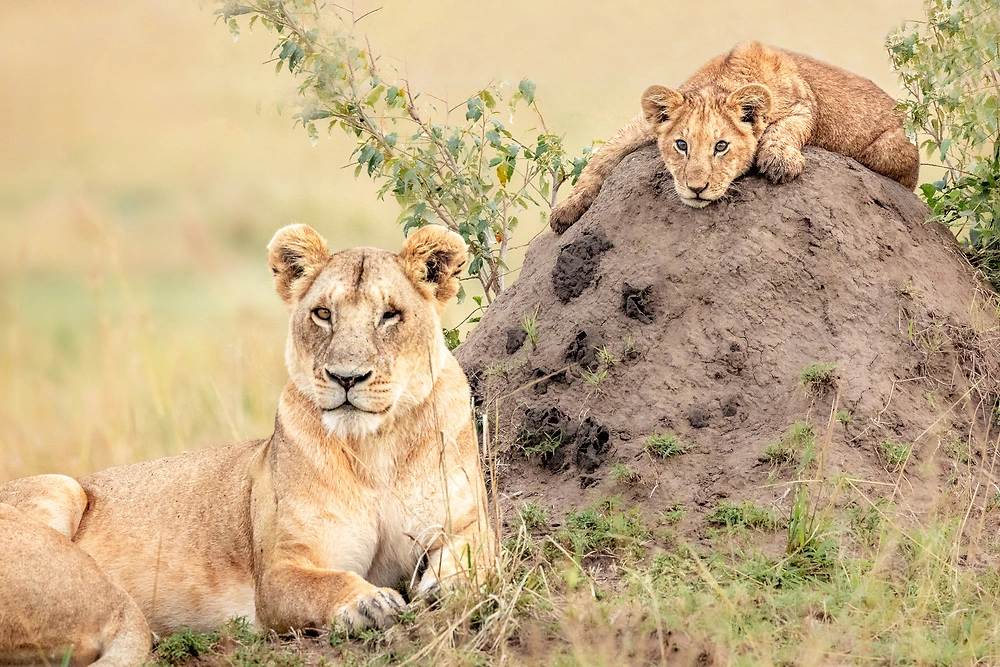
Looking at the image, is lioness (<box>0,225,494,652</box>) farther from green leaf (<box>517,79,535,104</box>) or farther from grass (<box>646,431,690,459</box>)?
green leaf (<box>517,79,535,104</box>)

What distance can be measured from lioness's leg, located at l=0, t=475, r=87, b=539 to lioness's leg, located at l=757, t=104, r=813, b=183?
3930 millimetres

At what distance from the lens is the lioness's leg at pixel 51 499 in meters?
5.63

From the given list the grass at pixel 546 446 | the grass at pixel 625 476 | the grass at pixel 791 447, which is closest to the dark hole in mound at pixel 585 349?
the grass at pixel 546 446

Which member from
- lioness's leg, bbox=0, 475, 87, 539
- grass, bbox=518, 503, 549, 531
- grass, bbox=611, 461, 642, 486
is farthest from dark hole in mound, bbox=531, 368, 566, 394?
lioness's leg, bbox=0, 475, 87, 539

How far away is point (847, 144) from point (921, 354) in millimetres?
1577

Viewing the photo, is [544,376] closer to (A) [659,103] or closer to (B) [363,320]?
(A) [659,103]

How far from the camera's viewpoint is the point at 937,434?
629 centimetres

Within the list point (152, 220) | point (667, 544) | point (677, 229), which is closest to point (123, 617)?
point (667, 544)

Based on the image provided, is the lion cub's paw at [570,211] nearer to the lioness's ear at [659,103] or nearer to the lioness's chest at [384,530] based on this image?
the lioness's ear at [659,103]

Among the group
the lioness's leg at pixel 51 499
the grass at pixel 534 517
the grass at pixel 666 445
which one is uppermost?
the grass at pixel 666 445

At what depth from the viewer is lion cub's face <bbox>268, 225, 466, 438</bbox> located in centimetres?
500

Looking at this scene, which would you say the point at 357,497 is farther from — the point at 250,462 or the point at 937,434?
the point at 937,434

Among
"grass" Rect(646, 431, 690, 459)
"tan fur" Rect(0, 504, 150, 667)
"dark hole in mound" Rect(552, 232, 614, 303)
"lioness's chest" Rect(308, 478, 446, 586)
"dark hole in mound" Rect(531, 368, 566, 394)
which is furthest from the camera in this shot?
"dark hole in mound" Rect(552, 232, 614, 303)

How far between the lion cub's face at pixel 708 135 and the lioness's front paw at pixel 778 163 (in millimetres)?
64
